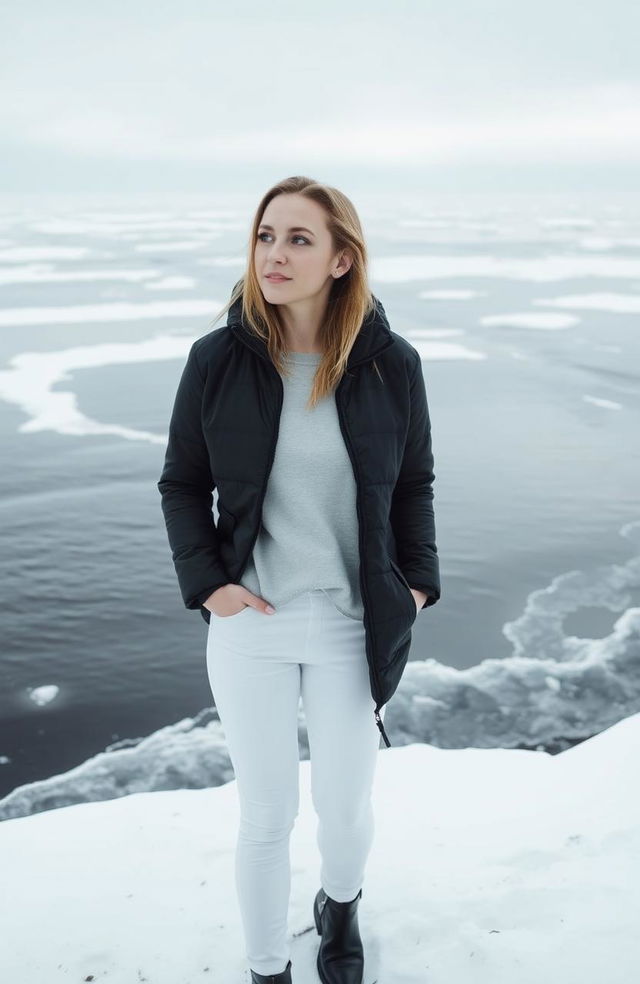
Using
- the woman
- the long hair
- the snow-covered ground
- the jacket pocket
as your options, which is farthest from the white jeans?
the long hair

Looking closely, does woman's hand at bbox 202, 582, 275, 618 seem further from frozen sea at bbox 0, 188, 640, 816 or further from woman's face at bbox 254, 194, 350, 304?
frozen sea at bbox 0, 188, 640, 816

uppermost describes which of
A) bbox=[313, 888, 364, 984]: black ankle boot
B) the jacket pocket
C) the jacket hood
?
the jacket hood

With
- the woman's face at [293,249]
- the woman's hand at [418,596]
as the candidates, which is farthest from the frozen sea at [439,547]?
the woman's face at [293,249]

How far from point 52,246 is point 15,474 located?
2161cm

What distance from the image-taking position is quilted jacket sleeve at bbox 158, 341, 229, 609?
199cm

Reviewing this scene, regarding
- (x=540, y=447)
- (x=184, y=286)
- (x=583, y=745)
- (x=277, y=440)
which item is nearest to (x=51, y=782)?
(x=583, y=745)

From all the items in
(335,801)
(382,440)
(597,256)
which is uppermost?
(382,440)

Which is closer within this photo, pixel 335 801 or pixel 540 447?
pixel 335 801

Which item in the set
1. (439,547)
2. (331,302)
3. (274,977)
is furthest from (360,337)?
(439,547)

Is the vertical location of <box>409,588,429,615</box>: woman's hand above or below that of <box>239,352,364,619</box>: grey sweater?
below

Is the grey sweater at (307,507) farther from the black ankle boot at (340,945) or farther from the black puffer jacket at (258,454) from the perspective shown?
the black ankle boot at (340,945)

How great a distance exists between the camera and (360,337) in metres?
2.04

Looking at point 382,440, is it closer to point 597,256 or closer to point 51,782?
point 51,782

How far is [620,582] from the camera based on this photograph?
555 centimetres
